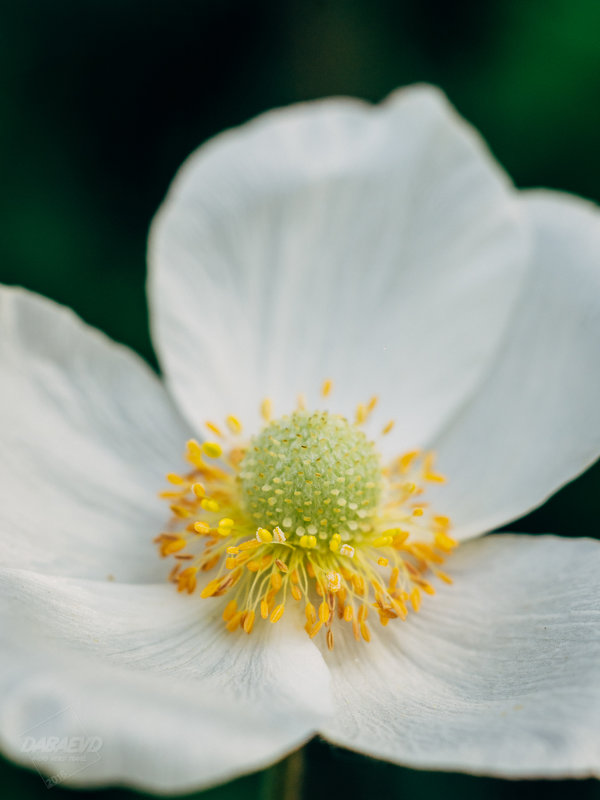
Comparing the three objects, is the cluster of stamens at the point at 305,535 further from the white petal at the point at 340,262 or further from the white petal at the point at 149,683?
the white petal at the point at 340,262

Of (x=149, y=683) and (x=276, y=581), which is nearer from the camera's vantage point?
(x=149, y=683)

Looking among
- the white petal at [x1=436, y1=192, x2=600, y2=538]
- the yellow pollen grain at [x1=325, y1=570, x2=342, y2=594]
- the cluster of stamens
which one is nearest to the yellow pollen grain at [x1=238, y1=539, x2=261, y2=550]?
the cluster of stamens

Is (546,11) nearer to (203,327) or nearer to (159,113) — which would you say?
(159,113)

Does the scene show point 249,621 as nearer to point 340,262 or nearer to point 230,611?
point 230,611

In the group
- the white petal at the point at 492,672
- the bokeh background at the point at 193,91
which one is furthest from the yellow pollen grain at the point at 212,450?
the bokeh background at the point at 193,91

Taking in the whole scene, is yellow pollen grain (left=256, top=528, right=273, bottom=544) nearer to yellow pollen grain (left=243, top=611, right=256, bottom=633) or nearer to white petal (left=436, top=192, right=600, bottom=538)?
yellow pollen grain (left=243, top=611, right=256, bottom=633)

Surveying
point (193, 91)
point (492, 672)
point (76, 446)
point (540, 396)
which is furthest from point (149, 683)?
point (193, 91)
